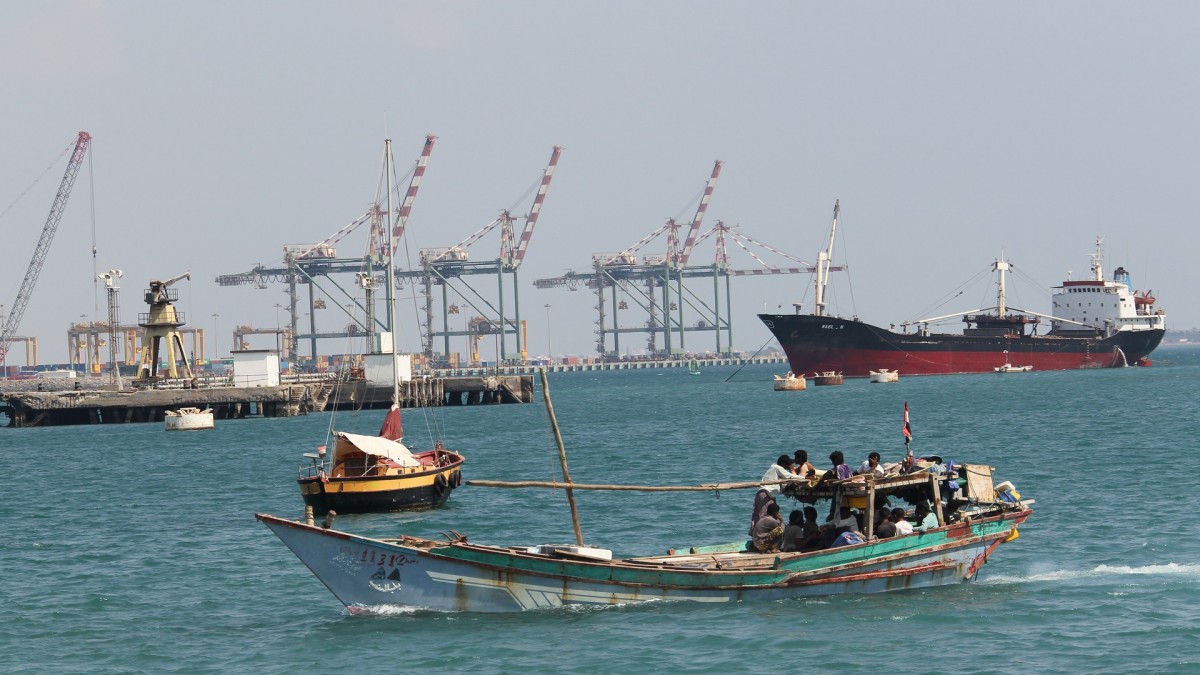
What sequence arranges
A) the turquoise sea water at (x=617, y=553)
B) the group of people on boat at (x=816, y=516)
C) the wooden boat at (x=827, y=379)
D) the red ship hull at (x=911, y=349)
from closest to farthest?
1. the turquoise sea water at (x=617, y=553)
2. the group of people on boat at (x=816, y=516)
3. the wooden boat at (x=827, y=379)
4. the red ship hull at (x=911, y=349)

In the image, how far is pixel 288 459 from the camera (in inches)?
2352

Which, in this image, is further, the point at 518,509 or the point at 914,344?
the point at 914,344

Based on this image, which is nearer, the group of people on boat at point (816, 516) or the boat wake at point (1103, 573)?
the group of people on boat at point (816, 516)

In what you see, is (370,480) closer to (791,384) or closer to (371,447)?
(371,447)

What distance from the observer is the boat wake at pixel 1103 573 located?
85.6ft

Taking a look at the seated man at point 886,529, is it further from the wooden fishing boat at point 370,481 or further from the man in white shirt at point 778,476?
the wooden fishing boat at point 370,481

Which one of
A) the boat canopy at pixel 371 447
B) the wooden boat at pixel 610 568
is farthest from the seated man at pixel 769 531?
the boat canopy at pixel 371 447

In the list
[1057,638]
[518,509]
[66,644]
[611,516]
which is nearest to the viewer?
[1057,638]

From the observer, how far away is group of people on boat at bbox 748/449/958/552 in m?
24.0

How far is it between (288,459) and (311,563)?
124 ft

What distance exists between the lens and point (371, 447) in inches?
1463

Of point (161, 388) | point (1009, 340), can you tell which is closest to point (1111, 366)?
point (1009, 340)

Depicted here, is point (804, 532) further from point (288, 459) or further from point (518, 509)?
point (288, 459)

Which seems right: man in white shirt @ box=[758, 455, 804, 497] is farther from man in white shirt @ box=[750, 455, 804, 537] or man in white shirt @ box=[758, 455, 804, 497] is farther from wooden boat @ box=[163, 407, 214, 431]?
wooden boat @ box=[163, 407, 214, 431]
